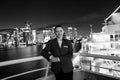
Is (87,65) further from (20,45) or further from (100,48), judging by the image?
(20,45)

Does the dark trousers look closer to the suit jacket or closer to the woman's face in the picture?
the suit jacket

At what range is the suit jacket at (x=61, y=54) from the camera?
2166 millimetres

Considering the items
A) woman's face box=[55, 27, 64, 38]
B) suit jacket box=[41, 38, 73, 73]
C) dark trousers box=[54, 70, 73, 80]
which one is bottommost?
dark trousers box=[54, 70, 73, 80]

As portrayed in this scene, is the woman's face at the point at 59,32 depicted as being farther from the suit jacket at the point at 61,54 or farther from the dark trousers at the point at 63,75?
the dark trousers at the point at 63,75

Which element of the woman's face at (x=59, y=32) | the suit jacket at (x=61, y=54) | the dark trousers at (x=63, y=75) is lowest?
the dark trousers at (x=63, y=75)

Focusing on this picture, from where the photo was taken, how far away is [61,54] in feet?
7.16

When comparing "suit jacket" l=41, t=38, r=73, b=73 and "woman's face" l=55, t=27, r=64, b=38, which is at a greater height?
"woman's face" l=55, t=27, r=64, b=38

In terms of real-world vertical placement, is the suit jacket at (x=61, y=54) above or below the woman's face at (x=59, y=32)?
below

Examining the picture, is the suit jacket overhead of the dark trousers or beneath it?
overhead

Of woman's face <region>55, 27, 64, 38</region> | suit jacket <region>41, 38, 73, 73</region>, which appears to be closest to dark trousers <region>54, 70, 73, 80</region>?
suit jacket <region>41, 38, 73, 73</region>

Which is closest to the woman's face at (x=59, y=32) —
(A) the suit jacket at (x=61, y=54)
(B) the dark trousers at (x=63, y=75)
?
(A) the suit jacket at (x=61, y=54)

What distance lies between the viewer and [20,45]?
12719 centimetres

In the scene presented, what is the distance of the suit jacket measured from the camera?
2.17 meters

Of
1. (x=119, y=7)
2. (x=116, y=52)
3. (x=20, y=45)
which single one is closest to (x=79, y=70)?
(x=116, y=52)
